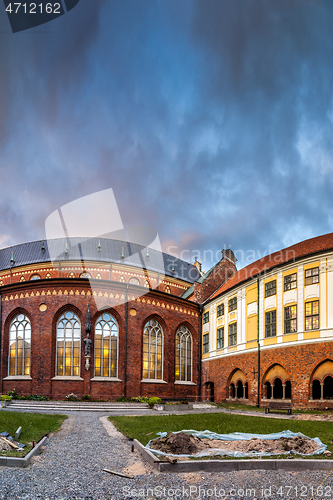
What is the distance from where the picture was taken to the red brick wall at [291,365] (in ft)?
79.6

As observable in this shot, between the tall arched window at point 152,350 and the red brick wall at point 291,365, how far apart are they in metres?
5.29

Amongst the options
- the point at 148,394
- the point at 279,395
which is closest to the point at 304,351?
the point at 279,395

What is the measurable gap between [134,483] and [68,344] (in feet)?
79.7

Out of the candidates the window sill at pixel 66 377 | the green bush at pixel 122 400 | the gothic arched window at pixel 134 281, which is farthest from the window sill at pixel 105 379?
the gothic arched window at pixel 134 281

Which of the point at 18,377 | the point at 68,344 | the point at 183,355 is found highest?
the point at 68,344

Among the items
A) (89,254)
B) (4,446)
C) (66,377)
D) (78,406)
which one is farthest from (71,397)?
(4,446)

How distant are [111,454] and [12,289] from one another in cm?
2448

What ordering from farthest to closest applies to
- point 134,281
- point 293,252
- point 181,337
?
1. point 134,281
2. point 181,337
3. point 293,252

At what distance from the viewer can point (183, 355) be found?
3794 cm

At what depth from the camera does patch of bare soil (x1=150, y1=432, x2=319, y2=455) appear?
10448mm

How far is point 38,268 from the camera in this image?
148 ft

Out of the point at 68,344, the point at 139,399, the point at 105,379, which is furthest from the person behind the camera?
the point at 68,344

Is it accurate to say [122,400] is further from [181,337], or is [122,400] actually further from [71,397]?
[181,337]

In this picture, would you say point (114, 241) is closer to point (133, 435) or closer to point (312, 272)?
point (312, 272)
